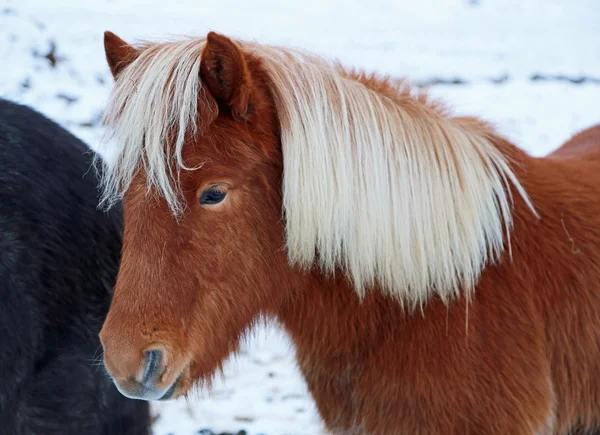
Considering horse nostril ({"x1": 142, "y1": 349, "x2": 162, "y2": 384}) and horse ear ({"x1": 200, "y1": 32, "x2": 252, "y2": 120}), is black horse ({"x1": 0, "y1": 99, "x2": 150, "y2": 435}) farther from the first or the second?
horse ear ({"x1": 200, "y1": 32, "x2": 252, "y2": 120})

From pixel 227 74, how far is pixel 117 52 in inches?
20.3

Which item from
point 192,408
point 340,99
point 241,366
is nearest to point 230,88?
point 340,99

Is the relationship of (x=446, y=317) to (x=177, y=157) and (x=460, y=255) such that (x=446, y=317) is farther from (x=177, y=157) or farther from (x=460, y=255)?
(x=177, y=157)

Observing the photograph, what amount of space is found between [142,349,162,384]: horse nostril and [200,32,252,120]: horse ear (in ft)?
2.54

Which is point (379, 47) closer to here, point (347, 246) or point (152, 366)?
point (347, 246)

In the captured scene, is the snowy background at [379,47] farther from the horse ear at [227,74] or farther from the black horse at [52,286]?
the horse ear at [227,74]

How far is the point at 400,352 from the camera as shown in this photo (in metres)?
2.42

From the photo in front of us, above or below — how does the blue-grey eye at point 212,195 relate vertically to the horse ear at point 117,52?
below

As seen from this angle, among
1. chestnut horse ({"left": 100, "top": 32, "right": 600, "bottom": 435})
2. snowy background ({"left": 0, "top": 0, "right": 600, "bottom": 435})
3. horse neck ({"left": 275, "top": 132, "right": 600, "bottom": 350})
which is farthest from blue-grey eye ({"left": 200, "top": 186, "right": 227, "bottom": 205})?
snowy background ({"left": 0, "top": 0, "right": 600, "bottom": 435})

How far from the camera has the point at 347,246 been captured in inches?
93.4

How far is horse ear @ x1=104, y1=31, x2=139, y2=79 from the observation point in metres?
2.43

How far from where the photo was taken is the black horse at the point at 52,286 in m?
2.38

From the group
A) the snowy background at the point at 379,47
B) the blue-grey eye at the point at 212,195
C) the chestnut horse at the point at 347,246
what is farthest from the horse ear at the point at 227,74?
the snowy background at the point at 379,47

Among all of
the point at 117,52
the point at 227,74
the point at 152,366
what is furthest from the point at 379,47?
the point at 152,366
